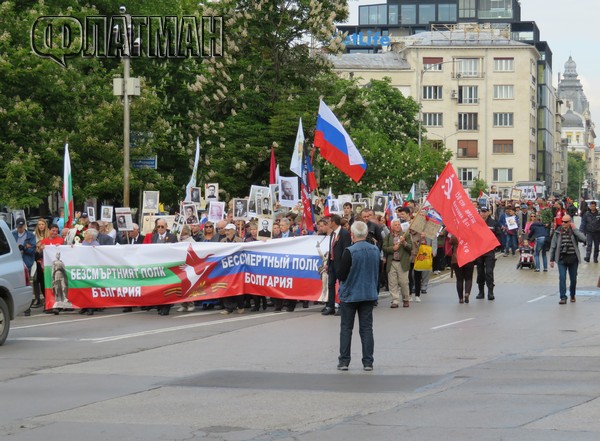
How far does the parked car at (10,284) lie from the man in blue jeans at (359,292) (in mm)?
5587

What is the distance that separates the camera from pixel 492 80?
4715 inches

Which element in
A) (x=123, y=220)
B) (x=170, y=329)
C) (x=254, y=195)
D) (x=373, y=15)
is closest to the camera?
(x=170, y=329)

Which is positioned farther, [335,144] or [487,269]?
[335,144]

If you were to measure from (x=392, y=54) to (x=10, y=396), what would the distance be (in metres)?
115

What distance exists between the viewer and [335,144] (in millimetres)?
25391

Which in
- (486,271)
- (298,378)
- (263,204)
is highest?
(263,204)

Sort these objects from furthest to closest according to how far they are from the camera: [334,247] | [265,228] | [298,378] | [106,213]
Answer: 1. [106,213]
2. [265,228]
3. [334,247]
4. [298,378]

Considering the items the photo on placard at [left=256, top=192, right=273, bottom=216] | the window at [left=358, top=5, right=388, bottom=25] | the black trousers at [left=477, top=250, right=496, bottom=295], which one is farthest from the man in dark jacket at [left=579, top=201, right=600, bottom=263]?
the window at [left=358, top=5, right=388, bottom=25]

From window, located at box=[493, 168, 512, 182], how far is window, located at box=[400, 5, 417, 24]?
153 ft

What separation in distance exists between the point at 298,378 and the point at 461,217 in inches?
429

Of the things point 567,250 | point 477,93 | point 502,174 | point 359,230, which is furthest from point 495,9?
point 359,230

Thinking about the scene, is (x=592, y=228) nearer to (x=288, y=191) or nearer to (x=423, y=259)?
(x=288, y=191)

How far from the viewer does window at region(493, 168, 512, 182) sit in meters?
120

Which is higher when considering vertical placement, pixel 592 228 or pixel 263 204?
pixel 263 204
